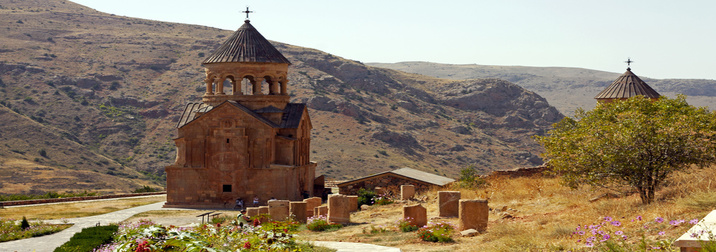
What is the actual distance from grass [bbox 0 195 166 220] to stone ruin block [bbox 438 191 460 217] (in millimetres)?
13325

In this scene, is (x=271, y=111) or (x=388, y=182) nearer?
(x=388, y=182)

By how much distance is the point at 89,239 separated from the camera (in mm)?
14781

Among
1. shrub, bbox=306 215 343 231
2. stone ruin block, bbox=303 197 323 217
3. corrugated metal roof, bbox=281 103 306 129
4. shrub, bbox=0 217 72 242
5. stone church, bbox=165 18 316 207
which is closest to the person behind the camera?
shrub, bbox=306 215 343 231

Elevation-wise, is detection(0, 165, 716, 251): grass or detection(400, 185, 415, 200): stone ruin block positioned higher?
detection(0, 165, 716, 251): grass

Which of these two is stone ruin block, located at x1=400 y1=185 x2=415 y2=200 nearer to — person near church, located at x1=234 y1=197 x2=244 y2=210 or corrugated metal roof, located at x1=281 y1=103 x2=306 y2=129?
corrugated metal roof, located at x1=281 y1=103 x2=306 y2=129

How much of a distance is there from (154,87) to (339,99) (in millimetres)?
20878

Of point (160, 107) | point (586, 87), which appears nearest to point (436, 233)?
point (160, 107)

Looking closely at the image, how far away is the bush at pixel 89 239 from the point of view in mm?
13383

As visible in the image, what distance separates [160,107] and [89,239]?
196ft

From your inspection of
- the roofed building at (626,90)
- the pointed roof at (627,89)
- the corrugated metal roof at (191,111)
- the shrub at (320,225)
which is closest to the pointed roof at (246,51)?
the corrugated metal roof at (191,111)

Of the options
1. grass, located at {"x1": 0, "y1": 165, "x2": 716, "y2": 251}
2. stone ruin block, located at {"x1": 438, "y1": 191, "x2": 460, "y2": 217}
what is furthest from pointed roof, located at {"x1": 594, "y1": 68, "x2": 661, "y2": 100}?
stone ruin block, located at {"x1": 438, "y1": 191, "x2": 460, "y2": 217}

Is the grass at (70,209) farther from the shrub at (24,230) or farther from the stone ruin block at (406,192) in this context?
the stone ruin block at (406,192)

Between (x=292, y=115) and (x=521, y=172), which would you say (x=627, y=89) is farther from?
(x=292, y=115)

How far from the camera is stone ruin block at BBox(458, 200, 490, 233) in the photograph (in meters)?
14.6
